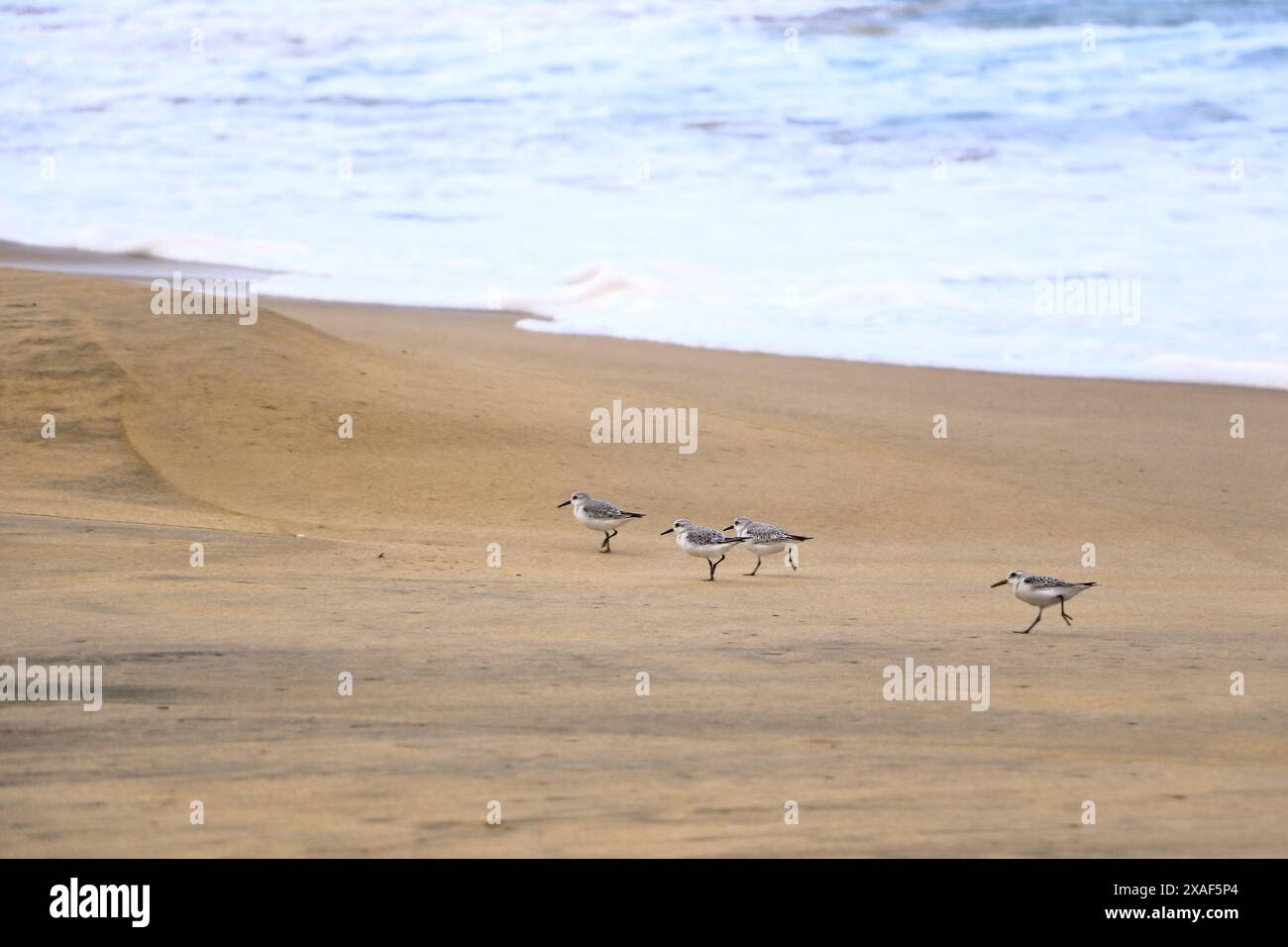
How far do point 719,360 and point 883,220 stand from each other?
22.2ft

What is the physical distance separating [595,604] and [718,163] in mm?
16996

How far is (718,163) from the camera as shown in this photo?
23.0 meters

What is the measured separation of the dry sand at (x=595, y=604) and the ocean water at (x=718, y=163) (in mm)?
2789

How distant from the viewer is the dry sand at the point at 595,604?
14.6 feet

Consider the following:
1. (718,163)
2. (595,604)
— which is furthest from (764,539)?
(718,163)

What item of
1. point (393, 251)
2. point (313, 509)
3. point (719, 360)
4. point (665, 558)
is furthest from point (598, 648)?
point (393, 251)

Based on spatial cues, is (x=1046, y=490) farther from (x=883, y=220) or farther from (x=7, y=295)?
(x=883, y=220)

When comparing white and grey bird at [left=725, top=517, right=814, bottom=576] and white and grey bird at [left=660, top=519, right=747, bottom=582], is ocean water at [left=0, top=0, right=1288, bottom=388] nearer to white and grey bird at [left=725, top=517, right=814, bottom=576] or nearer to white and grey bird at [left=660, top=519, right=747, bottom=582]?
white and grey bird at [left=725, top=517, right=814, bottom=576]

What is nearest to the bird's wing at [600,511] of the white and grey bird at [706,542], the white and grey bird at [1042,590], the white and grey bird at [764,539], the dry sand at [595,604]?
the dry sand at [595,604]

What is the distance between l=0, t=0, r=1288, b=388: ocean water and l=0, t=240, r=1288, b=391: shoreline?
202 mm

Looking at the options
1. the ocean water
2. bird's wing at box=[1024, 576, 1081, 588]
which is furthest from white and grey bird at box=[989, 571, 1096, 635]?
the ocean water

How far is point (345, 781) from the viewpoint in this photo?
4.58 m

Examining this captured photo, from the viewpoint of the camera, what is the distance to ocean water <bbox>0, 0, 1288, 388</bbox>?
1569cm

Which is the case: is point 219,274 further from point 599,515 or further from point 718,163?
point 599,515
